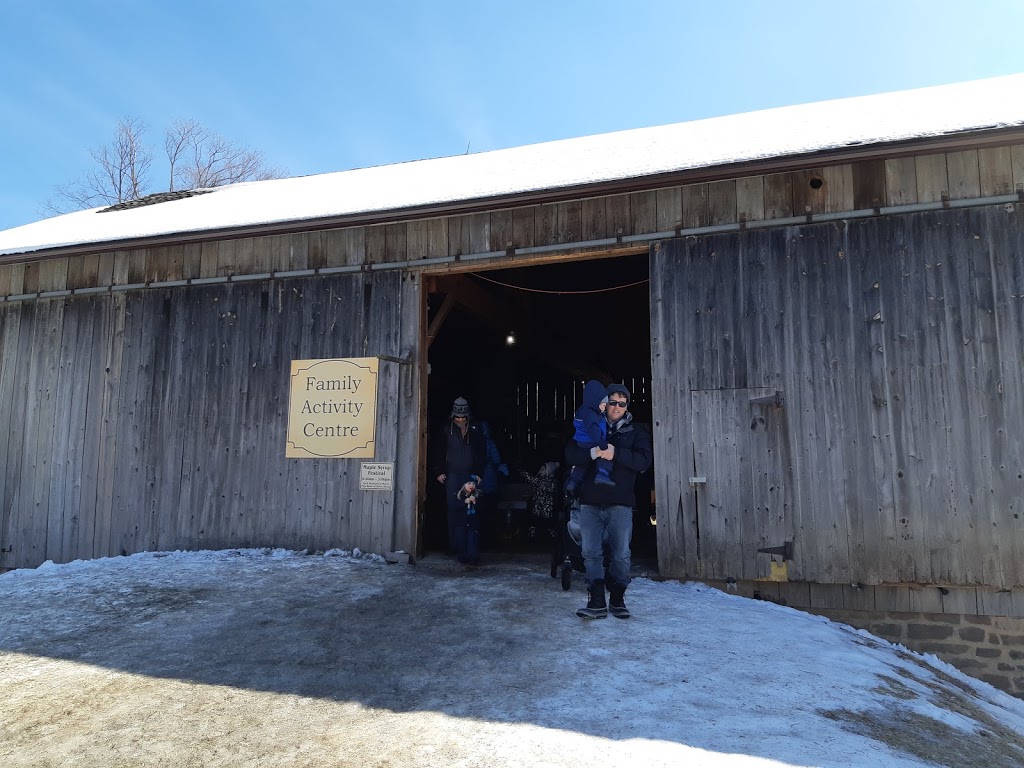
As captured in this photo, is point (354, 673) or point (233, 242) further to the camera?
point (233, 242)

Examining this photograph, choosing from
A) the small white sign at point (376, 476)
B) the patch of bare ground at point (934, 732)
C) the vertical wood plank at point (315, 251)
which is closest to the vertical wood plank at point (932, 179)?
the patch of bare ground at point (934, 732)

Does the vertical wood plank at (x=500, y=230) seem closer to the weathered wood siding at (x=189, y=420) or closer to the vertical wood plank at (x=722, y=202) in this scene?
the weathered wood siding at (x=189, y=420)

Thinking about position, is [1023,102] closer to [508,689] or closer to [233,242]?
[508,689]

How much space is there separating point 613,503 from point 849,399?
8.32ft

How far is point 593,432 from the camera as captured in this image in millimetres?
5148

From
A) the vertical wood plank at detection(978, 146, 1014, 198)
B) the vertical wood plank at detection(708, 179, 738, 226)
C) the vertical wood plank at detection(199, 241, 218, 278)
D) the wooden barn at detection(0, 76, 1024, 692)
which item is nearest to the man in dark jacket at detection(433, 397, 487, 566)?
the wooden barn at detection(0, 76, 1024, 692)

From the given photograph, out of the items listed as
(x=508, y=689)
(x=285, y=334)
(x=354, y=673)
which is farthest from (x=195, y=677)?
(x=285, y=334)

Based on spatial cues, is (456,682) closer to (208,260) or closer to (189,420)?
(189,420)

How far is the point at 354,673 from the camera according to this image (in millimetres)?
4348

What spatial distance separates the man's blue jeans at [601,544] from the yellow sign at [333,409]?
3.09m

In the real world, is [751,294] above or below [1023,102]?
below

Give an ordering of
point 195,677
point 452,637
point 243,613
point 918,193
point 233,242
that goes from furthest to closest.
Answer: point 233,242, point 918,193, point 243,613, point 452,637, point 195,677

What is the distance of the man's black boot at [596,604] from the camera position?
17.1ft

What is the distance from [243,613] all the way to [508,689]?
2713 millimetres
